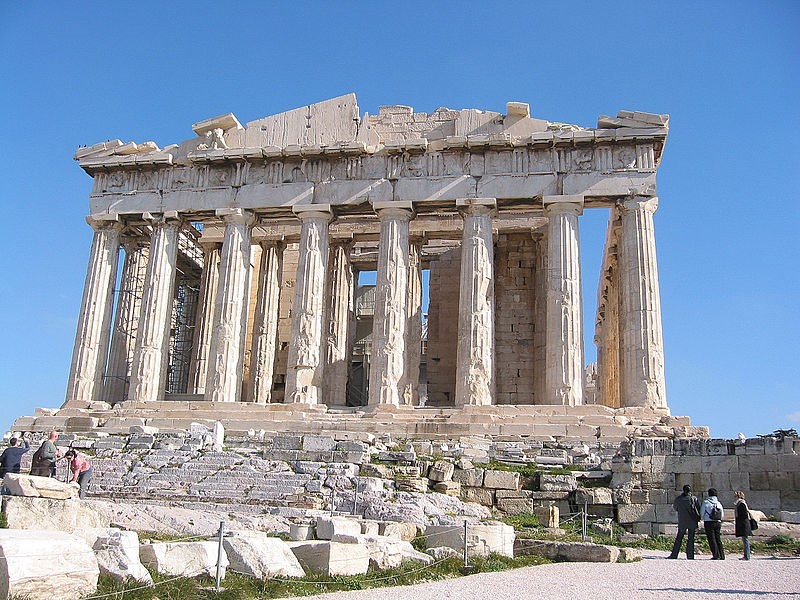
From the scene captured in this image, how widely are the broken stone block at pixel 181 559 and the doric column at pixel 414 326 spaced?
18.3 meters

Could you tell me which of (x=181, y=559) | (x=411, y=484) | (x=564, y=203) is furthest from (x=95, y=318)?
(x=181, y=559)

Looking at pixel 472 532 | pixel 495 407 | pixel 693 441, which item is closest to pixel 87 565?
pixel 472 532

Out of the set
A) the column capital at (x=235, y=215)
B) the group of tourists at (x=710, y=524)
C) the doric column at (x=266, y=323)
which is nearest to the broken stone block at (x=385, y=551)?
the group of tourists at (x=710, y=524)

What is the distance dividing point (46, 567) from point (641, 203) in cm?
2191

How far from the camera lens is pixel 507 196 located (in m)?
26.7

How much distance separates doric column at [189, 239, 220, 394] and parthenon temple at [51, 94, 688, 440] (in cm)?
9

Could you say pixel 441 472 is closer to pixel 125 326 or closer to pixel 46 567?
pixel 46 567

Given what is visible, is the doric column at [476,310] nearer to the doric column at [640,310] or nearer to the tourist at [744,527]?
the doric column at [640,310]

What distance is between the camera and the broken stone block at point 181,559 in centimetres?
855

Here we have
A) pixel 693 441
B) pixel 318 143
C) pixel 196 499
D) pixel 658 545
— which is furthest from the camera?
pixel 318 143

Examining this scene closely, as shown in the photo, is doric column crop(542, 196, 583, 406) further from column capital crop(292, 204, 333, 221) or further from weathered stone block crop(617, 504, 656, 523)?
weathered stone block crop(617, 504, 656, 523)

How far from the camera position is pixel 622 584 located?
984cm

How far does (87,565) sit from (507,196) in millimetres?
20891

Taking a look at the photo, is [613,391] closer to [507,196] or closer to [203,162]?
[507,196]
